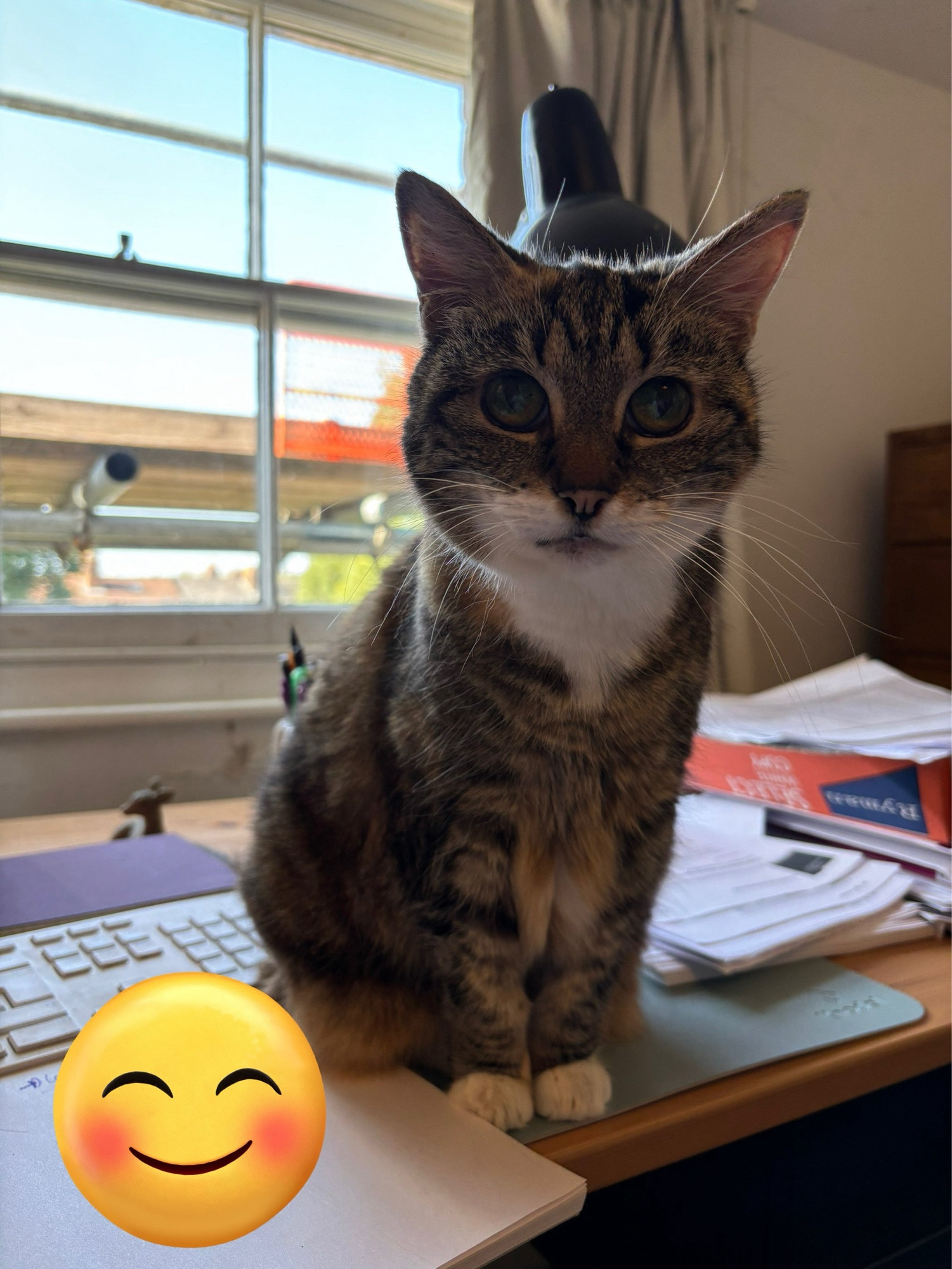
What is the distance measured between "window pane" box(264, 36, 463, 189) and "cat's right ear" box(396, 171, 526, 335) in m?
1.68

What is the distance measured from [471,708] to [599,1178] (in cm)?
32

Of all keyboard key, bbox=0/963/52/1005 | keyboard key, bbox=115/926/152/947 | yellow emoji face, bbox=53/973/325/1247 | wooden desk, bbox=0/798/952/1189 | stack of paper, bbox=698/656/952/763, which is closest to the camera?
yellow emoji face, bbox=53/973/325/1247

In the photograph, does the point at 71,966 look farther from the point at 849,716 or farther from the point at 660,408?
the point at 849,716

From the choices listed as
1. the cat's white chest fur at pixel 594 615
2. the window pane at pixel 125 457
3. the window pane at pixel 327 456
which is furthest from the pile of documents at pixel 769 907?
the window pane at pixel 125 457

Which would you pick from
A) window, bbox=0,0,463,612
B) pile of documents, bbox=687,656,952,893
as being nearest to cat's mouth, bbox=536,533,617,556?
pile of documents, bbox=687,656,952,893

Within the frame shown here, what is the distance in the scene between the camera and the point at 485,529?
62cm

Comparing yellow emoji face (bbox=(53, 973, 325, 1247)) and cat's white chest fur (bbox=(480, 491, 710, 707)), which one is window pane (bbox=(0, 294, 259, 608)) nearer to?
cat's white chest fur (bbox=(480, 491, 710, 707))

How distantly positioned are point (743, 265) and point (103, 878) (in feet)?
3.03

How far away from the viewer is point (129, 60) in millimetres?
1934

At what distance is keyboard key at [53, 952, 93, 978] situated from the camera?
0.70 m

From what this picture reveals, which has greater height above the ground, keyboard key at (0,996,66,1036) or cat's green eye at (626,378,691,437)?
cat's green eye at (626,378,691,437)

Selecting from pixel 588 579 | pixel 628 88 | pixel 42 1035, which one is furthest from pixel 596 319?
pixel 628 88

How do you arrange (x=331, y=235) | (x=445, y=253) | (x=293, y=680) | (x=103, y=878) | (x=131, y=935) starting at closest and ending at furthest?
(x=445, y=253) < (x=131, y=935) < (x=103, y=878) < (x=293, y=680) < (x=331, y=235)

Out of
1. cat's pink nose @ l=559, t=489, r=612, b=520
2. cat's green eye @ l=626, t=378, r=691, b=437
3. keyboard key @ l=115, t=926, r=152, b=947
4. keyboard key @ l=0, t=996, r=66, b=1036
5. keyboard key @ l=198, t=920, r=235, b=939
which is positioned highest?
cat's green eye @ l=626, t=378, r=691, b=437
